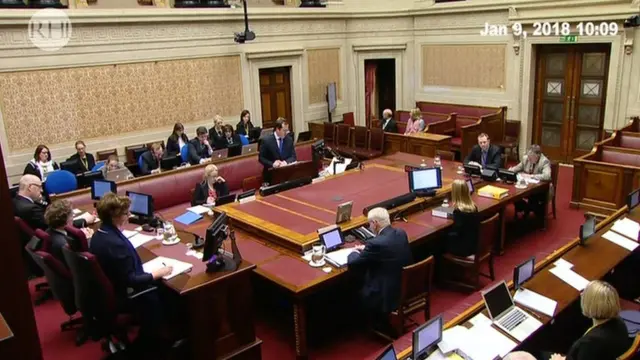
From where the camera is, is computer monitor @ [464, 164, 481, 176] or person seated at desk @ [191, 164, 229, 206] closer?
person seated at desk @ [191, 164, 229, 206]

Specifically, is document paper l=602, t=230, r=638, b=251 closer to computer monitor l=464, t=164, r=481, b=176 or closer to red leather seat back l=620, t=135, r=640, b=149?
computer monitor l=464, t=164, r=481, b=176

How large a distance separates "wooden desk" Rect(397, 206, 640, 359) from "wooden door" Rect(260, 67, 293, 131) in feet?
26.5

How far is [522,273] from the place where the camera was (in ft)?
14.3

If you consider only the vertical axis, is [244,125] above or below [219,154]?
above

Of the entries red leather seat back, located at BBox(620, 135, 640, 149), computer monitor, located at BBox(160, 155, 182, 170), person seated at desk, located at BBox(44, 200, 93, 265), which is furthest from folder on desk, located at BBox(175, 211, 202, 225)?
red leather seat back, located at BBox(620, 135, 640, 149)

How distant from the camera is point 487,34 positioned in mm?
11586

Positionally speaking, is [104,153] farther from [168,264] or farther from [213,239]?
[213,239]

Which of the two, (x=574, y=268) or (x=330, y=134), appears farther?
(x=330, y=134)

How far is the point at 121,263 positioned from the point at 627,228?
4763 mm

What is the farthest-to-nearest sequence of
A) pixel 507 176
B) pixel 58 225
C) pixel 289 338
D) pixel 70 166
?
pixel 70 166 < pixel 507 176 < pixel 289 338 < pixel 58 225

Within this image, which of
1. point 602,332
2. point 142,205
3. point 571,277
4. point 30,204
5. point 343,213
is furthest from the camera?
point 142,205

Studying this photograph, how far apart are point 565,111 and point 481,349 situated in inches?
345

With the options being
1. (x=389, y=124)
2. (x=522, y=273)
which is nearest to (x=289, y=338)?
(x=522, y=273)

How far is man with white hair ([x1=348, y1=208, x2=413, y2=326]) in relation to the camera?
4523 mm
